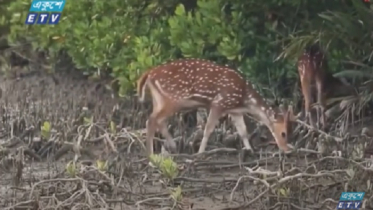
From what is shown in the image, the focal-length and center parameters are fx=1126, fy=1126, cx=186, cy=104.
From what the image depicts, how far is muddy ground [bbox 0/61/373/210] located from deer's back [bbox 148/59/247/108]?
0.48ft

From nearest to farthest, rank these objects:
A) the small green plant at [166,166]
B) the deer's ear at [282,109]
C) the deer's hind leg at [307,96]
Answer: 1. the small green plant at [166,166]
2. the deer's ear at [282,109]
3. the deer's hind leg at [307,96]

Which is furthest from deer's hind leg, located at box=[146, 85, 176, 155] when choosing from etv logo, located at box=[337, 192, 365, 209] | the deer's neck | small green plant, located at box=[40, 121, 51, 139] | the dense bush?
etv logo, located at box=[337, 192, 365, 209]

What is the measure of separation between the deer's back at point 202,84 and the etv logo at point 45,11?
0.64 metres

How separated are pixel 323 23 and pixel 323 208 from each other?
52.2 inches

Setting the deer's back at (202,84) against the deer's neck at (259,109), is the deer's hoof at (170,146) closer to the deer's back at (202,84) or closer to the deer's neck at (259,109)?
the deer's back at (202,84)

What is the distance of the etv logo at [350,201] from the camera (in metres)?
4.57

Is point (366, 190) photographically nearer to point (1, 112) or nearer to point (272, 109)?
point (272, 109)

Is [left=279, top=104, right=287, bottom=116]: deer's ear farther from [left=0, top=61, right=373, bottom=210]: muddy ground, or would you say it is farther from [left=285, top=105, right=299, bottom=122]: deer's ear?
[left=0, top=61, right=373, bottom=210]: muddy ground

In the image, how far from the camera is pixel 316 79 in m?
5.83

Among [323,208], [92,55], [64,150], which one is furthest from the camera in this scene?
[92,55]

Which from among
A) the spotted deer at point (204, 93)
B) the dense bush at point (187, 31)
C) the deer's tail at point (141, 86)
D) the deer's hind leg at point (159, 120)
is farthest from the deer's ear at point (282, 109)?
the deer's tail at point (141, 86)

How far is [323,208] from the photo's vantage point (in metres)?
4.62

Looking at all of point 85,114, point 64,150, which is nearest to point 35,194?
point 64,150

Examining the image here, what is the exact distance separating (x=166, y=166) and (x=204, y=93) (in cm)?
83
